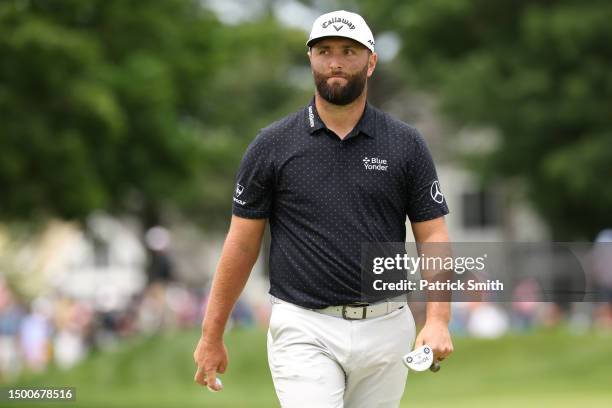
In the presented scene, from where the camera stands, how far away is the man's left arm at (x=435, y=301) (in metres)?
5.75

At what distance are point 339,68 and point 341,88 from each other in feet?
0.30

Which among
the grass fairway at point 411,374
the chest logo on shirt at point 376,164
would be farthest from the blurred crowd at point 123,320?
the chest logo on shirt at point 376,164

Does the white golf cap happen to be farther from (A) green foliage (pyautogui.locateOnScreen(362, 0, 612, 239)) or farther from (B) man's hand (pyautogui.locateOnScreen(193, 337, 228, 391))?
(A) green foliage (pyautogui.locateOnScreen(362, 0, 612, 239))

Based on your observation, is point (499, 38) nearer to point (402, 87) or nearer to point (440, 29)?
point (440, 29)

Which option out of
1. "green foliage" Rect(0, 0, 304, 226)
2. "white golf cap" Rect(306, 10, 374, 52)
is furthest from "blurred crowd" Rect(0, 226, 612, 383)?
"white golf cap" Rect(306, 10, 374, 52)

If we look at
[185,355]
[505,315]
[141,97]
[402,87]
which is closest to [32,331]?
[185,355]

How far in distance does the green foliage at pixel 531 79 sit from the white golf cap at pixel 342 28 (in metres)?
24.1

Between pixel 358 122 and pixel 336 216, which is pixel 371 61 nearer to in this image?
pixel 358 122

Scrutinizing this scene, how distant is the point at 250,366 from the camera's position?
24016 mm

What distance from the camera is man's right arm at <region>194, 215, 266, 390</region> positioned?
608 cm

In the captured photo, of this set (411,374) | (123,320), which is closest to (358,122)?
(411,374)

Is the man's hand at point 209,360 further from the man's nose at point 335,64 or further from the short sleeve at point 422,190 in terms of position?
the man's nose at point 335,64

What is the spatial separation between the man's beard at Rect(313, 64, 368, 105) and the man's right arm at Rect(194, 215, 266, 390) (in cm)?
66

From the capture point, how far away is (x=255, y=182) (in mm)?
5996
